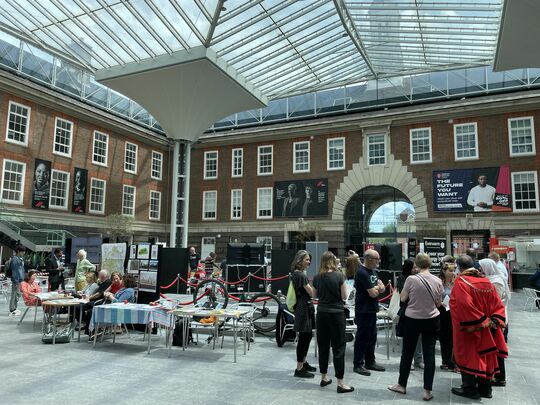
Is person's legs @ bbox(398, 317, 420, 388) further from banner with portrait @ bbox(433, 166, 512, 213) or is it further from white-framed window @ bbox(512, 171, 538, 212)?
white-framed window @ bbox(512, 171, 538, 212)

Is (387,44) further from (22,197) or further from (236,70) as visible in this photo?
(22,197)

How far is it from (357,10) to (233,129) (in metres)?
15.1

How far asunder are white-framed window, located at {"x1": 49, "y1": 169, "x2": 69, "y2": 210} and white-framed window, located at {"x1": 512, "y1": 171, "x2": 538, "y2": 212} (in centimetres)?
2641

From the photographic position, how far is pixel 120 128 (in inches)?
1145

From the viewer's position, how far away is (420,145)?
27312 millimetres

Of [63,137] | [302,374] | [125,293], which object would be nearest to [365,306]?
[302,374]

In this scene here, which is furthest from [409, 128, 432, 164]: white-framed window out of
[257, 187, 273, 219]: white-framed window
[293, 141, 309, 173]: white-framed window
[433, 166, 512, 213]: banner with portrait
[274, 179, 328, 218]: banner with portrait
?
[257, 187, 273, 219]: white-framed window

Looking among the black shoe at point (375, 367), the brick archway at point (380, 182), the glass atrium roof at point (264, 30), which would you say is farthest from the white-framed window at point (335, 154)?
the black shoe at point (375, 367)

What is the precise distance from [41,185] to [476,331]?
24454 millimetres

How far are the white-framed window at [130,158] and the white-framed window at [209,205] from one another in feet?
19.3

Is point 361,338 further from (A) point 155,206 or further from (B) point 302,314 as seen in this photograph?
(A) point 155,206

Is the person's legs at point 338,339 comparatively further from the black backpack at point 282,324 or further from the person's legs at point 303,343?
the black backpack at point 282,324

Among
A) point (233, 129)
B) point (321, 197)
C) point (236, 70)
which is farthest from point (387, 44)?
point (233, 129)

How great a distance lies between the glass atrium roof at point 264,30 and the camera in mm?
17562
